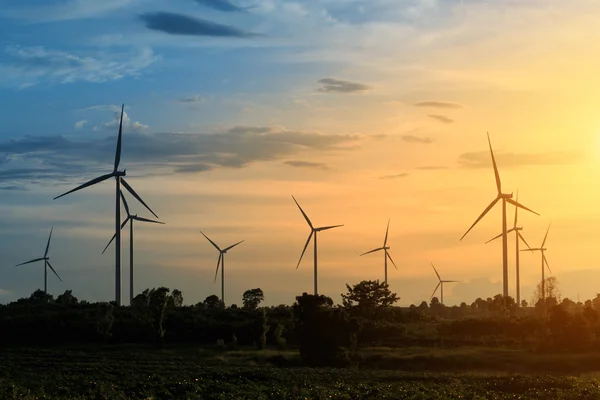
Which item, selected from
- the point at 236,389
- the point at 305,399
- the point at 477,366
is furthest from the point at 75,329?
the point at 305,399

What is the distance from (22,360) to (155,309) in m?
41.6

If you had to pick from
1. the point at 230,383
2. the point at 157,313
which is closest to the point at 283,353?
the point at 157,313

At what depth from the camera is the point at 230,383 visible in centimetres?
8300

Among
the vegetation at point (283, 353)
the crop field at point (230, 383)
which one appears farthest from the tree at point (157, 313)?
the crop field at point (230, 383)

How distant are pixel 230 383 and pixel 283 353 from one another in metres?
48.8

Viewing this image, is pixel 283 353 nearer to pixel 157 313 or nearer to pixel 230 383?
pixel 157 313

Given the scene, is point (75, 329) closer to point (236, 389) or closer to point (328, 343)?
point (328, 343)

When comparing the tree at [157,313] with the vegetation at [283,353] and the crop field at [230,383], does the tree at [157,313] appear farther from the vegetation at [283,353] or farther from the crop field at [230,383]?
the crop field at [230,383]

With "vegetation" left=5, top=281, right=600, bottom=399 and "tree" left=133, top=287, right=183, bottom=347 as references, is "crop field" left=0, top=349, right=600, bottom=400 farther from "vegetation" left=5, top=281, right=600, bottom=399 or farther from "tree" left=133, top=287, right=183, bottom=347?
"tree" left=133, top=287, right=183, bottom=347

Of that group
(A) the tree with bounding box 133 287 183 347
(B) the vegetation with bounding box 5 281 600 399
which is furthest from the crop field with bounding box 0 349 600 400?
(A) the tree with bounding box 133 287 183 347

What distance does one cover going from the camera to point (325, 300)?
428 ft

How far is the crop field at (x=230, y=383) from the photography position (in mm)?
73000

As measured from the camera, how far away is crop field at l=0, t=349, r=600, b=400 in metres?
73.0

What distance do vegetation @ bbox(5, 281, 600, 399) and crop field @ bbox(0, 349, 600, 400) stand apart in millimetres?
163
